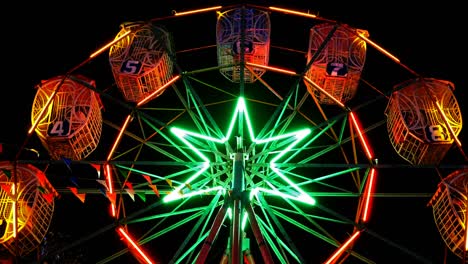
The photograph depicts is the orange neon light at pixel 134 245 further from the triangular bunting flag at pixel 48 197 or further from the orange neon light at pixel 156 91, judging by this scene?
the orange neon light at pixel 156 91

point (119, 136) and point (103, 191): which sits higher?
point (119, 136)

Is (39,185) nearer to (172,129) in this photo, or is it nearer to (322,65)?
(172,129)

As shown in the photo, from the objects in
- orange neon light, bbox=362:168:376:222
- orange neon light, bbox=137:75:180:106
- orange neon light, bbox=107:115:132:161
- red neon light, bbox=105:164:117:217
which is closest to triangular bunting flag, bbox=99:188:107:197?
red neon light, bbox=105:164:117:217

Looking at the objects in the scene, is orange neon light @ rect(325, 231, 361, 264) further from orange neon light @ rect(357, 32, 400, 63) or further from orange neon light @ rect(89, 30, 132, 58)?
orange neon light @ rect(89, 30, 132, 58)

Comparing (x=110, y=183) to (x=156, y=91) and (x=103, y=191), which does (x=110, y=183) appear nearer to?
(x=103, y=191)

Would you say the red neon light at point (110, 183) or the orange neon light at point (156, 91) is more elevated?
the orange neon light at point (156, 91)

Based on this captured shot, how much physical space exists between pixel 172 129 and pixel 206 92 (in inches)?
258

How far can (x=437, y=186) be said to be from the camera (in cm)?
1136

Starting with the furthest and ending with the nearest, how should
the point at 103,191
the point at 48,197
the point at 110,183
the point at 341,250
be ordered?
the point at 48,197, the point at 110,183, the point at 103,191, the point at 341,250

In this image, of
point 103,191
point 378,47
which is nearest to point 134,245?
point 103,191

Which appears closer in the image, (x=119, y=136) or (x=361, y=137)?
(x=361, y=137)

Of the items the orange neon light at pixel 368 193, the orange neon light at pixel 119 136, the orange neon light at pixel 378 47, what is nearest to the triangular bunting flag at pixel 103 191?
the orange neon light at pixel 119 136

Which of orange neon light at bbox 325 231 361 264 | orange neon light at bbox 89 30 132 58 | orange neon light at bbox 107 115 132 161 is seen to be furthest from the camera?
orange neon light at bbox 89 30 132 58

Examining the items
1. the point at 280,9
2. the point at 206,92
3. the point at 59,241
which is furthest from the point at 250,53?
the point at 59,241
